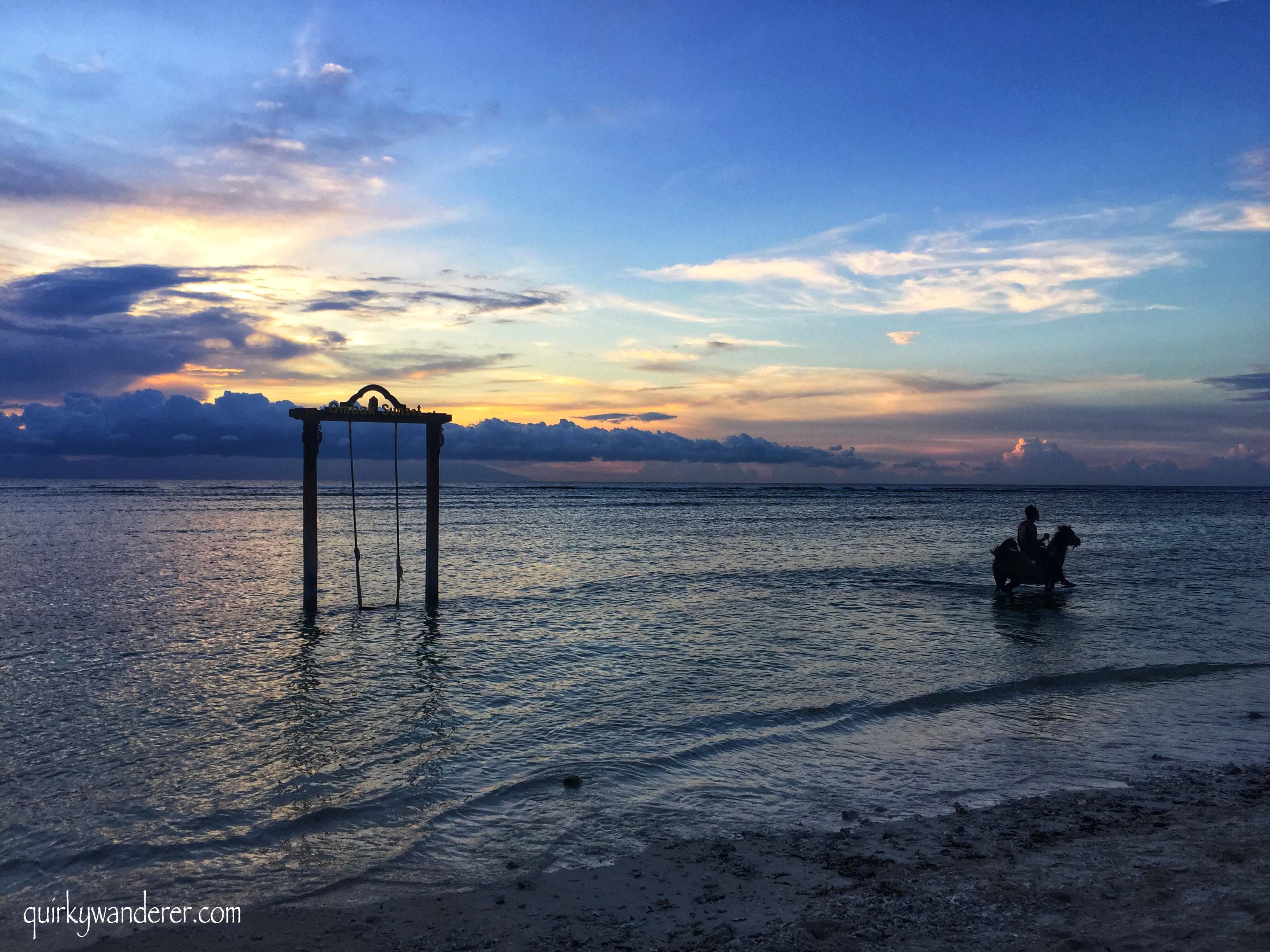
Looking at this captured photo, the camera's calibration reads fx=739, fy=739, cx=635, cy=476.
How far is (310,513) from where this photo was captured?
18562 millimetres

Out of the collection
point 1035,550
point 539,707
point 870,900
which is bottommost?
point 539,707

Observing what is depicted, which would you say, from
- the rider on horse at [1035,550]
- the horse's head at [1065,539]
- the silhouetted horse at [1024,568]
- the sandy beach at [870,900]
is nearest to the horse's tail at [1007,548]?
the silhouetted horse at [1024,568]

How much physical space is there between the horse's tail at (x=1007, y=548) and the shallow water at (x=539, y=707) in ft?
4.57

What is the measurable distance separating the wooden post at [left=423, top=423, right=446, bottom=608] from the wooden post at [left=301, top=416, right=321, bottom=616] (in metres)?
2.71

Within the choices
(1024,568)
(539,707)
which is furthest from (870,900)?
(1024,568)

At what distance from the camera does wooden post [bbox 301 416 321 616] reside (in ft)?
58.5

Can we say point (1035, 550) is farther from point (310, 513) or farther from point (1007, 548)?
point (310, 513)

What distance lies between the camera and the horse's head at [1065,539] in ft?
73.6

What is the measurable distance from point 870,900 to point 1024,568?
1913cm

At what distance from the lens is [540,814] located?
25.0 feet

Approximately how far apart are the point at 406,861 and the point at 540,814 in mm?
1457

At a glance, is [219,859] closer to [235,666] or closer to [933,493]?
[235,666]

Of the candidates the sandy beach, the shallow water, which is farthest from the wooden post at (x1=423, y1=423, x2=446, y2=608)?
the sandy beach

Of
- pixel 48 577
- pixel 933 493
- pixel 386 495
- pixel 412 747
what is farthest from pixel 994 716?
pixel 933 493
